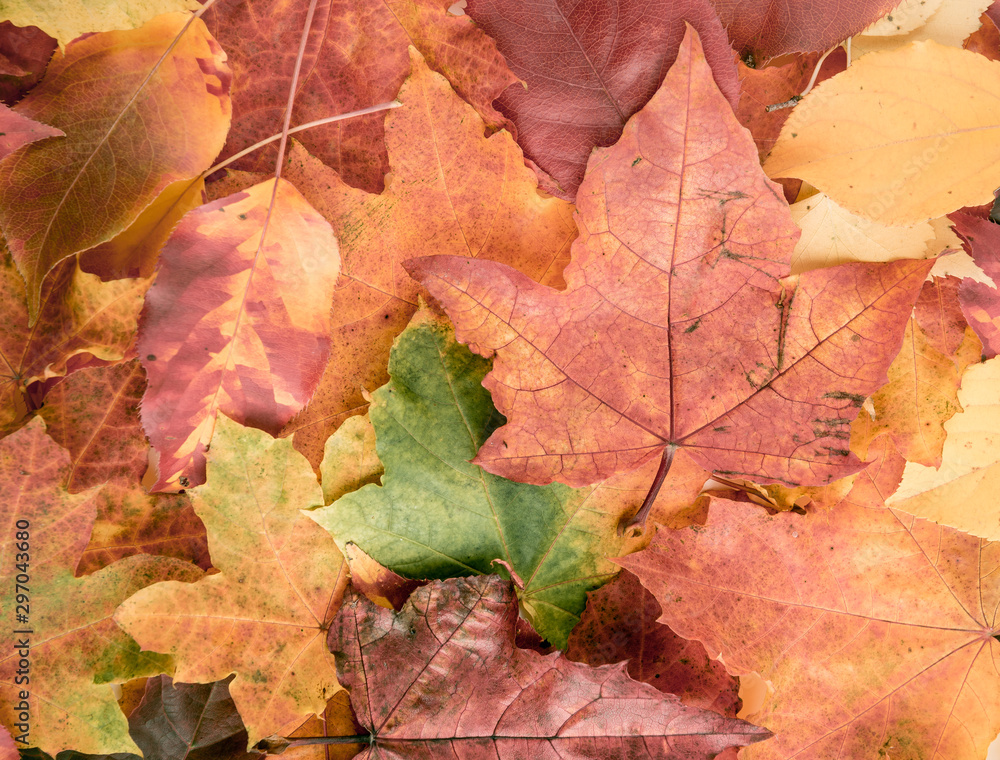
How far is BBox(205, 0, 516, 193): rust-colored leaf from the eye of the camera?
67 cm

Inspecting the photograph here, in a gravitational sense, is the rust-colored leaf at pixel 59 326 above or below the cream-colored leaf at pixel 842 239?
below

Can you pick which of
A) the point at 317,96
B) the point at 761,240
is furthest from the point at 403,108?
the point at 761,240

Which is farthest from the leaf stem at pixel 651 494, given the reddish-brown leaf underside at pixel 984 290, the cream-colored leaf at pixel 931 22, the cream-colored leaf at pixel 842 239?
the cream-colored leaf at pixel 931 22

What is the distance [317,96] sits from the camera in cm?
70

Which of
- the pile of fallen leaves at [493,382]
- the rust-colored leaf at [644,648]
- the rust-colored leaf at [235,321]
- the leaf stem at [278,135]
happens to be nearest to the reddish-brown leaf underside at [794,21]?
the pile of fallen leaves at [493,382]

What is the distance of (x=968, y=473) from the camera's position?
0.67 m

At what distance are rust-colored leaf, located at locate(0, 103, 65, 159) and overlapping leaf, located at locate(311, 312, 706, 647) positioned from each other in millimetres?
372

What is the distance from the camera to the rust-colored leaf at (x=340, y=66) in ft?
2.20

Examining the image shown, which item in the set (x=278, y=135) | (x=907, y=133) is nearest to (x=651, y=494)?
(x=907, y=133)

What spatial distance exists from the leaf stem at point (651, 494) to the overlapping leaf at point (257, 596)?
295mm

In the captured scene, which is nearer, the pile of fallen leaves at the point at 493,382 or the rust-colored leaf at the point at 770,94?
the pile of fallen leaves at the point at 493,382

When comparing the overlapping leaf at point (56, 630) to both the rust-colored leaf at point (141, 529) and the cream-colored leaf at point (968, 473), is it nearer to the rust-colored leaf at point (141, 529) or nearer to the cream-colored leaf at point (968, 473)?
the rust-colored leaf at point (141, 529)

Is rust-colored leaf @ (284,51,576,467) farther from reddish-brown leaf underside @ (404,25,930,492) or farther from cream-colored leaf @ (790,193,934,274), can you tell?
cream-colored leaf @ (790,193,934,274)

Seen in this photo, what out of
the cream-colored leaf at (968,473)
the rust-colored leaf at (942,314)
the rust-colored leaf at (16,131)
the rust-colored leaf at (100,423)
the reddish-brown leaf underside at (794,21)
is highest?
the reddish-brown leaf underside at (794,21)
